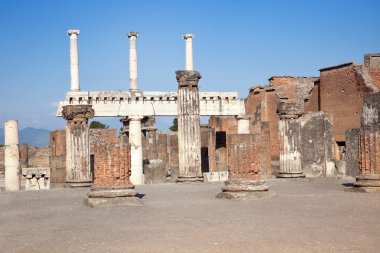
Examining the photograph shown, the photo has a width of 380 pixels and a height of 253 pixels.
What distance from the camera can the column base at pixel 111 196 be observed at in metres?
11.1

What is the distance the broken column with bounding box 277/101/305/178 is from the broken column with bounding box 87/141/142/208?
23.8ft

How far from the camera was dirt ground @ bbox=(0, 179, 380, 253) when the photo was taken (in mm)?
6496

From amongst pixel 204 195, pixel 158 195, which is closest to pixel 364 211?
pixel 204 195

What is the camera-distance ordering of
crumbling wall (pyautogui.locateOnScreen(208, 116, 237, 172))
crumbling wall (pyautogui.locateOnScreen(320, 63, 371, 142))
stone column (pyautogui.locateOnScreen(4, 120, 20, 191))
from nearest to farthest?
1. stone column (pyautogui.locateOnScreen(4, 120, 20, 191))
2. crumbling wall (pyautogui.locateOnScreen(208, 116, 237, 172))
3. crumbling wall (pyautogui.locateOnScreen(320, 63, 371, 142))

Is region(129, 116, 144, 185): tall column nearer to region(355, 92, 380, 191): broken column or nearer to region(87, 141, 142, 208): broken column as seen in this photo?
region(355, 92, 380, 191): broken column

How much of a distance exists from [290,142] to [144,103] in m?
7.37

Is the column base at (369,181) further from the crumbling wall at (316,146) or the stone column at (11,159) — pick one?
the stone column at (11,159)

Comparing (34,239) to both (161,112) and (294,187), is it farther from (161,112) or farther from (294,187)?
(161,112)

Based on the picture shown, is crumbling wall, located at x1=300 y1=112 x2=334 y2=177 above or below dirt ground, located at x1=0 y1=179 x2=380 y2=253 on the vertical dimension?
above

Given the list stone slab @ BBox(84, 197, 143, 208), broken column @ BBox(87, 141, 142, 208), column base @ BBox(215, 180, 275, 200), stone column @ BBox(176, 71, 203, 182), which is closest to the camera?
stone slab @ BBox(84, 197, 143, 208)

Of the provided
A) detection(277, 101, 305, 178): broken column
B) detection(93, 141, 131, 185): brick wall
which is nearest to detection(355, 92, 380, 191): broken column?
detection(277, 101, 305, 178): broken column

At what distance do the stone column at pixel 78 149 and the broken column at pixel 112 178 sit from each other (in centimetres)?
520

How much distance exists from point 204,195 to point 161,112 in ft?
34.6

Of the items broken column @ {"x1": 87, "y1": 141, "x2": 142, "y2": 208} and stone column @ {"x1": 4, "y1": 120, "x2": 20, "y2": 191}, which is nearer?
→ broken column @ {"x1": 87, "y1": 141, "x2": 142, "y2": 208}
